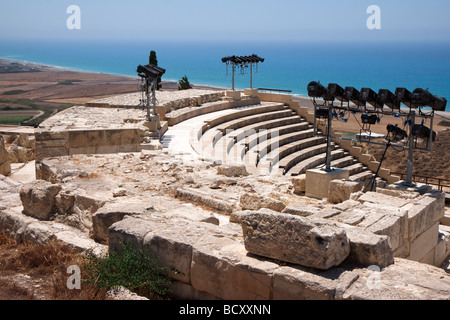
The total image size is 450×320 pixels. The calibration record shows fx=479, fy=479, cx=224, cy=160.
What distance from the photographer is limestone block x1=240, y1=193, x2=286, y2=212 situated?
7871 mm

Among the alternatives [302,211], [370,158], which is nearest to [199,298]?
[302,211]

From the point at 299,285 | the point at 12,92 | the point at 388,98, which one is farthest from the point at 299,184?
the point at 12,92

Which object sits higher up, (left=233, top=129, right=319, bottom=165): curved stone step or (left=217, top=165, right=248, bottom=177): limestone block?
(left=217, top=165, right=248, bottom=177): limestone block

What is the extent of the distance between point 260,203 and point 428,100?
476 centimetres

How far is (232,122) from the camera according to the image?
20.2 meters

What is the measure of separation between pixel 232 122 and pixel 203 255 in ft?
50.5

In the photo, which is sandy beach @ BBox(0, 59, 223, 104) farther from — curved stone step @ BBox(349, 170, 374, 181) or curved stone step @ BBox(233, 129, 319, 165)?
curved stone step @ BBox(349, 170, 374, 181)

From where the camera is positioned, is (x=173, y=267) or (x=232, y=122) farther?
(x=232, y=122)

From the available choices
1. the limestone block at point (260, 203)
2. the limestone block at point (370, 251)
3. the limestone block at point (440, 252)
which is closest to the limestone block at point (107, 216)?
the limestone block at point (260, 203)

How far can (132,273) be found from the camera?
516 centimetres

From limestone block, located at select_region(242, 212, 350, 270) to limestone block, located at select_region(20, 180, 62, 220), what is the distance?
13.3 feet

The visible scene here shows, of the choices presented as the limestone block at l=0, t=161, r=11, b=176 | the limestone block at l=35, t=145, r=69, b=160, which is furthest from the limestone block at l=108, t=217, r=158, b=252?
the limestone block at l=0, t=161, r=11, b=176

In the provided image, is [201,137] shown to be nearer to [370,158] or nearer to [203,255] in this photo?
[370,158]

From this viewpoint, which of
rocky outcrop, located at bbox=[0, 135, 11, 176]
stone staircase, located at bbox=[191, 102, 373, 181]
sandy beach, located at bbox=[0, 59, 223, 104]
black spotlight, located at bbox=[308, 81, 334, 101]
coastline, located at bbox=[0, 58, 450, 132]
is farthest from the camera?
sandy beach, located at bbox=[0, 59, 223, 104]
